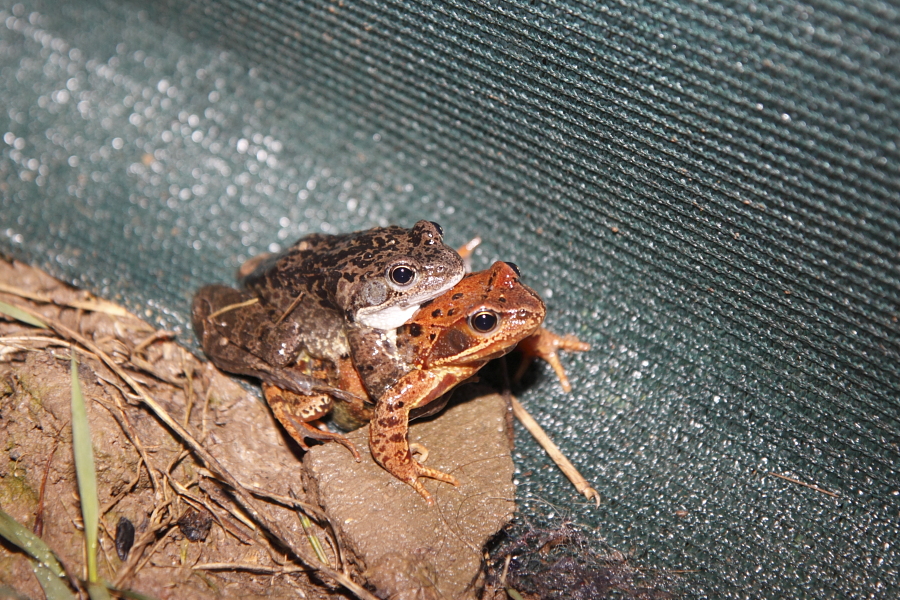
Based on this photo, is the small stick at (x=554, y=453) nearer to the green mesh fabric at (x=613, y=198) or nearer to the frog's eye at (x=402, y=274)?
the green mesh fabric at (x=613, y=198)

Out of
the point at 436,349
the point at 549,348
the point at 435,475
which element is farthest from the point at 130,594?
the point at 549,348

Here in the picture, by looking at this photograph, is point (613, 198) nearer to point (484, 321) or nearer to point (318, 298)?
point (484, 321)

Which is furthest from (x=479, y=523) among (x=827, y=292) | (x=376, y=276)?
(x=827, y=292)

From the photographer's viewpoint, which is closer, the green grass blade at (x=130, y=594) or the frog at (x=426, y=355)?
the green grass blade at (x=130, y=594)

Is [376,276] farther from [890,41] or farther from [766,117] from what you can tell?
[890,41]

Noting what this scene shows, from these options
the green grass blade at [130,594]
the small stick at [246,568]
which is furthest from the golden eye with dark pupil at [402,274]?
the green grass blade at [130,594]

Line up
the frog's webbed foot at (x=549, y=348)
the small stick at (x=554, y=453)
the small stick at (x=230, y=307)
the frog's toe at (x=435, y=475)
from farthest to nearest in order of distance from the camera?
the frog's webbed foot at (x=549, y=348) → the small stick at (x=230, y=307) → the small stick at (x=554, y=453) → the frog's toe at (x=435, y=475)

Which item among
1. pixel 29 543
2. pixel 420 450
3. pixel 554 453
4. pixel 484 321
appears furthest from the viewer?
pixel 554 453

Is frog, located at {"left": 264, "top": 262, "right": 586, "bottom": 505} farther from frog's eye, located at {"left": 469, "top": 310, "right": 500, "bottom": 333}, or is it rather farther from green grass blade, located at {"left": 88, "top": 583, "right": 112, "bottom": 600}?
green grass blade, located at {"left": 88, "top": 583, "right": 112, "bottom": 600}
